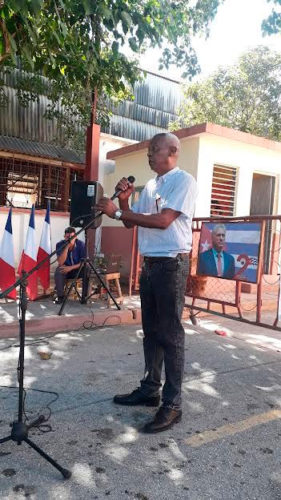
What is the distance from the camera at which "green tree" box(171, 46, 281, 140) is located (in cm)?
1343

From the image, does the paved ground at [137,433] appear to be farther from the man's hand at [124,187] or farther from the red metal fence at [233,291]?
the man's hand at [124,187]

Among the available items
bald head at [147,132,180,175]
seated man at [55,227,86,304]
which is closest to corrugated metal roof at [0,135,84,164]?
seated man at [55,227,86,304]

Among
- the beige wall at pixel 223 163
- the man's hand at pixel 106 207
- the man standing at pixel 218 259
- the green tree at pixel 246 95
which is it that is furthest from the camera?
the green tree at pixel 246 95

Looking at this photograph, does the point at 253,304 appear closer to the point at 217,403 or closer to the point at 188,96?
the point at 217,403

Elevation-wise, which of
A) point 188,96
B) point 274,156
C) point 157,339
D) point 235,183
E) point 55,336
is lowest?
point 55,336

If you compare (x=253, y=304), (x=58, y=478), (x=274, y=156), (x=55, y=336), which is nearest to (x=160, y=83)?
(x=274, y=156)

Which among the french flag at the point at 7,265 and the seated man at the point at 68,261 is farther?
the seated man at the point at 68,261

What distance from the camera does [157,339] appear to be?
118 inches

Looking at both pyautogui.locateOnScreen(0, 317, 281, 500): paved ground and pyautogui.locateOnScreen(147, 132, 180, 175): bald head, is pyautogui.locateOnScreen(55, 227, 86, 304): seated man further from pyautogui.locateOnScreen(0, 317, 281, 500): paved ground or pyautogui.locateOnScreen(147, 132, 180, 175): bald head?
pyautogui.locateOnScreen(147, 132, 180, 175): bald head

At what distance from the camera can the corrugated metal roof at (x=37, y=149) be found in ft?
36.9

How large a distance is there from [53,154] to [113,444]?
10246 millimetres

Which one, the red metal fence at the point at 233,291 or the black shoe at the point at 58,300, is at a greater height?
the red metal fence at the point at 233,291

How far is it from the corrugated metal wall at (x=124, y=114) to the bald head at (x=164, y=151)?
9.80 metres

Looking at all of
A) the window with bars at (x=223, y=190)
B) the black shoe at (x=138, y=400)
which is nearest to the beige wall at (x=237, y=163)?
the window with bars at (x=223, y=190)
